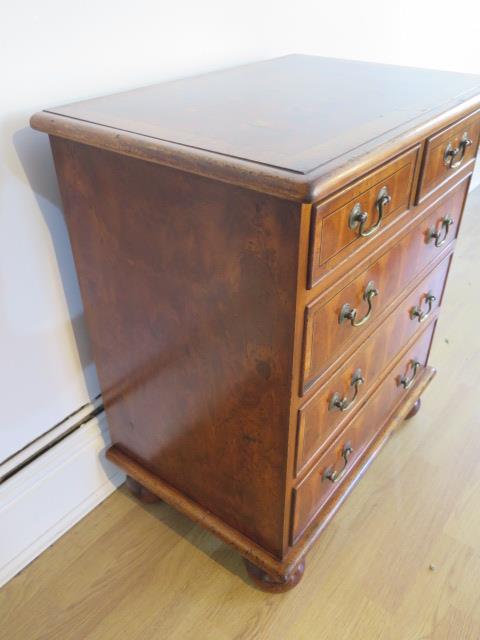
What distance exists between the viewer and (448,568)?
1160 mm

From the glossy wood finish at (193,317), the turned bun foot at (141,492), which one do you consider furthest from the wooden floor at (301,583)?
the glossy wood finish at (193,317)

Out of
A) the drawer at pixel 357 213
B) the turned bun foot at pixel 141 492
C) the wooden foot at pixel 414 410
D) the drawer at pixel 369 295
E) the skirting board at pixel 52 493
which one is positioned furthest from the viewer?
the wooden foot at pixel 414 410

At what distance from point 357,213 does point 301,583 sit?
0.80 metres

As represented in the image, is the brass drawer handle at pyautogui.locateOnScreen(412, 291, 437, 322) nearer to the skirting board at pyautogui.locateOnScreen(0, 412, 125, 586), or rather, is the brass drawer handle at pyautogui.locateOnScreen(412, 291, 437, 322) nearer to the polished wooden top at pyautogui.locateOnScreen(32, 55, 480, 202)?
the polished wooden top at pyautogui.locateOnScreen(32, 55, 480, 202)

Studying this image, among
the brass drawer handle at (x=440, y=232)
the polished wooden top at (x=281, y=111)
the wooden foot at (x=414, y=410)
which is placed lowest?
the wooden foot at (x=414, y=410)

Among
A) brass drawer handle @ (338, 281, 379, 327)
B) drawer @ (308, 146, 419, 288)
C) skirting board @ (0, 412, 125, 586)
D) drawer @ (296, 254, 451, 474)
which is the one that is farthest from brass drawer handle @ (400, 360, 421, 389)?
skirting board @ (0, 412, 125, 586)

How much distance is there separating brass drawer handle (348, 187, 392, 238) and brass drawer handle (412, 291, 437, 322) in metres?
0.41

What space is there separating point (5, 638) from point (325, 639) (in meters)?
0.61

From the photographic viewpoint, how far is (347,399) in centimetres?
99

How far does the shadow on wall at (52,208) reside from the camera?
914 millimetres

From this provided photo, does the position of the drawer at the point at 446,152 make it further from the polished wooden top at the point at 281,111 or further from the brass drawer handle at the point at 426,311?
the brass drawer handle at the point at 426,311

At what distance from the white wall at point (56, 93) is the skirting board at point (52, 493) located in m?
0.07

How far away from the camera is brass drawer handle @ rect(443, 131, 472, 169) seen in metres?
0.96

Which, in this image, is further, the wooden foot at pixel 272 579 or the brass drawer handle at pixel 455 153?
the wooden foot at pixel 272 579
